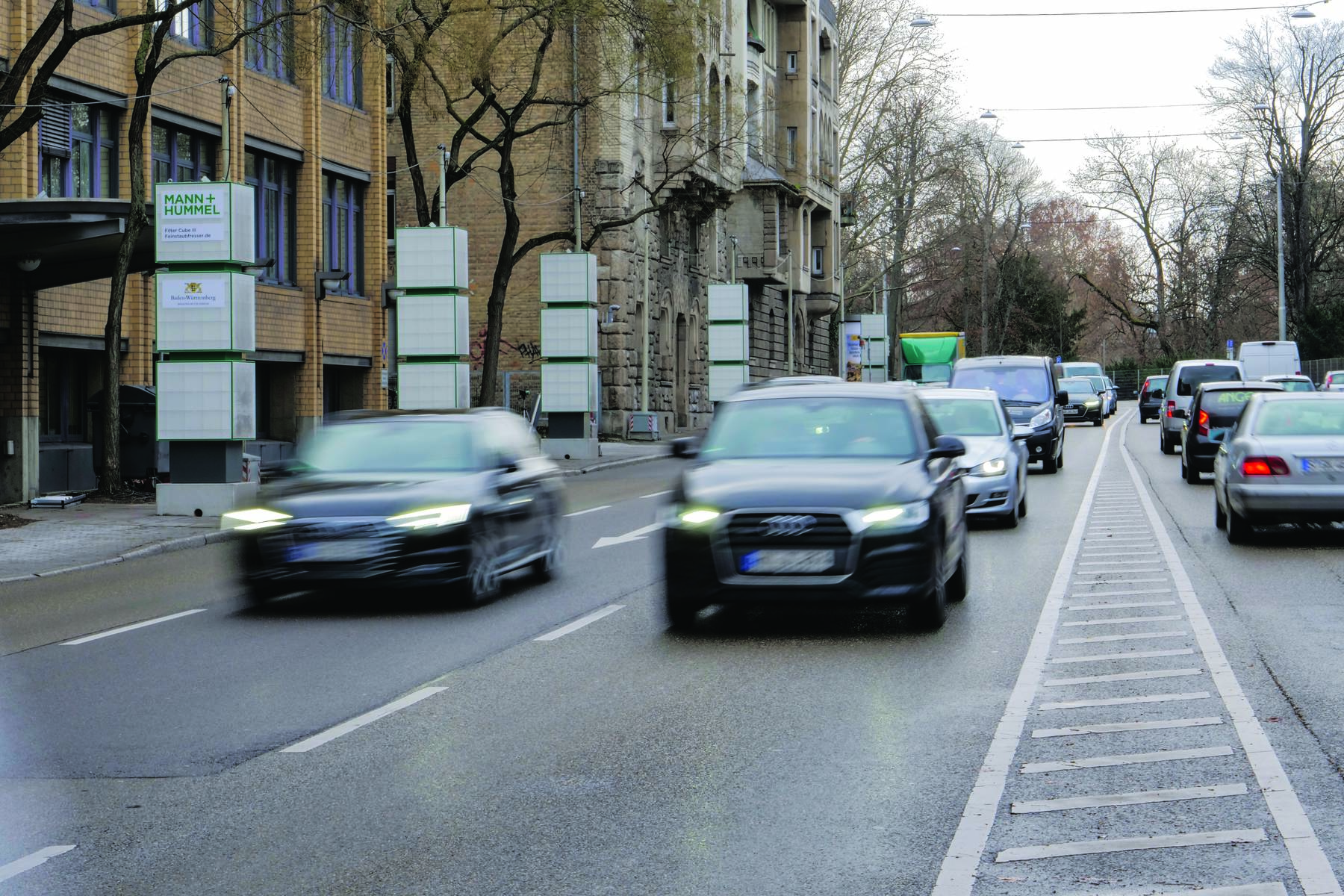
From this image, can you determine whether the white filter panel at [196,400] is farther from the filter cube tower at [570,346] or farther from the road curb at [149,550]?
the filter cube tower at [570,346]

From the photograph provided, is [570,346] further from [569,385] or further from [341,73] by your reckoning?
[341,73]

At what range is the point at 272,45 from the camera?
108 feet

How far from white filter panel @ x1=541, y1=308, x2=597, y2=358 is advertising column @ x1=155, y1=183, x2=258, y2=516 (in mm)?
16211

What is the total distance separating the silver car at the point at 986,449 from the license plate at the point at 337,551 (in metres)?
7.69

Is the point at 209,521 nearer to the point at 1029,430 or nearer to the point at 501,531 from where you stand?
the point at 501,531

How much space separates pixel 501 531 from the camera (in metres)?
13.8

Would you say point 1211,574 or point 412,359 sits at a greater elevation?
point 412,359

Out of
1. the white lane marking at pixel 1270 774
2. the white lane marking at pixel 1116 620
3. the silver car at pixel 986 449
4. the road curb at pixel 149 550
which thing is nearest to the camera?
the white lane marking at pixel 1270 774

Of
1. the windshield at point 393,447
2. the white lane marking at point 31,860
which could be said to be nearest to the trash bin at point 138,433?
the windshield at point 393,447

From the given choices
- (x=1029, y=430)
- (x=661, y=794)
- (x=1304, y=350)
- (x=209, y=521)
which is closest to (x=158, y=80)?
(x=209, y=521)

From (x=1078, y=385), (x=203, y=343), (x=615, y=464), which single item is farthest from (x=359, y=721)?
(x=1078, y=385)

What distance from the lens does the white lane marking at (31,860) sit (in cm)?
577

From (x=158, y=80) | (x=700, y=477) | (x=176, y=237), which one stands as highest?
(x=158, y=80)

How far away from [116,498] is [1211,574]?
53.9 feet
